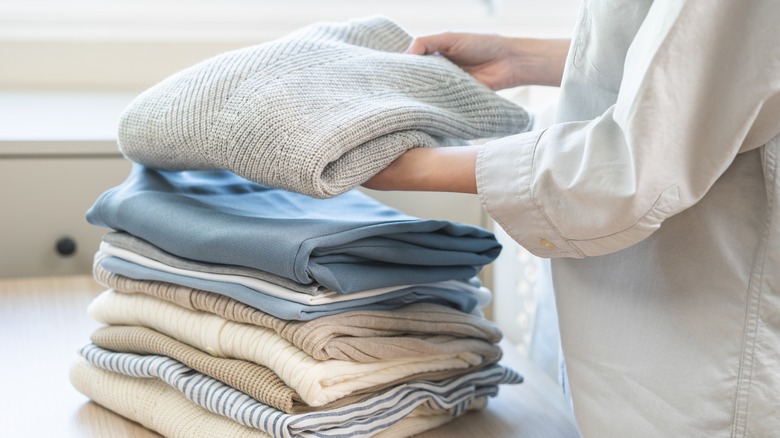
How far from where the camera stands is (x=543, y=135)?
589mm

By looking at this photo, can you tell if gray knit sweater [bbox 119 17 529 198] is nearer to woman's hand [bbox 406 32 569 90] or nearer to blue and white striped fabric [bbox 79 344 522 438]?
woman's hand [bbox 406 32 569 90]

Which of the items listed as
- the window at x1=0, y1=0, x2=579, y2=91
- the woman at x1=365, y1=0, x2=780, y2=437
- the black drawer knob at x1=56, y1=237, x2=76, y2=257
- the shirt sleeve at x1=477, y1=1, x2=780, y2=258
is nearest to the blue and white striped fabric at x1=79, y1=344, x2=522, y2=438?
the woman at x1=365, y1=0, x2=780, y2=437

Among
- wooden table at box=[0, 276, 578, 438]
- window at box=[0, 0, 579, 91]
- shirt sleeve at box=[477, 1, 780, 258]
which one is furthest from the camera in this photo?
window at box=[0, 0, 579, 91]

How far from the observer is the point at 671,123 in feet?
1.71

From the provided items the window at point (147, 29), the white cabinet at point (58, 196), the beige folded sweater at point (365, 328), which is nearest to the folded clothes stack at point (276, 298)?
the beige folded sweater at point (365, 328)

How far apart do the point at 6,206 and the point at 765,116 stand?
102cm

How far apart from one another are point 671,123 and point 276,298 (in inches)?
12.6

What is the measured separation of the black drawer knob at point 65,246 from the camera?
1215 millimetres

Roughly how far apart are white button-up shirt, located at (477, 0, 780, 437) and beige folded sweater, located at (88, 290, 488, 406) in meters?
0.14

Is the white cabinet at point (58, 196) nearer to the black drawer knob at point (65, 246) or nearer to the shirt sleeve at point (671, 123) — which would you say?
the black drawer knob at point (65, 246)

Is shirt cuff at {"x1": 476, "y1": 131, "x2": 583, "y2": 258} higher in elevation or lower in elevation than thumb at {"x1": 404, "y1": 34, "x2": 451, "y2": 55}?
lower

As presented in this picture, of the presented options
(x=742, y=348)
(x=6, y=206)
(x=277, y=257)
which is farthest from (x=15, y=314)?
(x=742, y=348)

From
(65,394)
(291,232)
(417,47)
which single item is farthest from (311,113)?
(65,394)

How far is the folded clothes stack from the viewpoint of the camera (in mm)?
653
